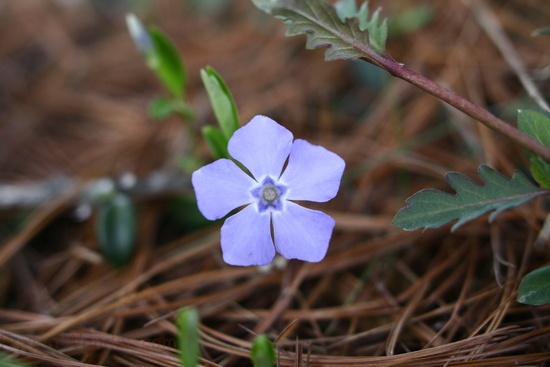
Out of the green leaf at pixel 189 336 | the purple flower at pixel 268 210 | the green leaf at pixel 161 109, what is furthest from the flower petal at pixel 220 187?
the green leaf at pixel 161 109

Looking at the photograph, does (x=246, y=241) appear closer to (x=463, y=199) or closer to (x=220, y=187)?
(x=220, y=187)

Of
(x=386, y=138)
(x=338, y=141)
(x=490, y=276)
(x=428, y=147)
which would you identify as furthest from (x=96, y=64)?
(x=490, y=276)

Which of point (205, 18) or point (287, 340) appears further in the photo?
point (205, 18)

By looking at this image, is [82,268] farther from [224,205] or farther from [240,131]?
[240,131]

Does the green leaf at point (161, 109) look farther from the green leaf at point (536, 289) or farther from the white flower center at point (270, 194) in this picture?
the green leaf at point (536, 289)

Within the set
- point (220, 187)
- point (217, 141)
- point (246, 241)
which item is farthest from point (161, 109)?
point (246, 241)
